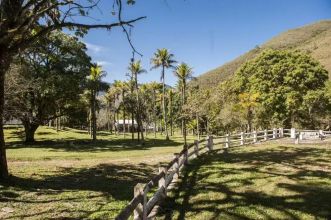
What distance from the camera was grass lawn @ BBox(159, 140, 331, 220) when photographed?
9.56m

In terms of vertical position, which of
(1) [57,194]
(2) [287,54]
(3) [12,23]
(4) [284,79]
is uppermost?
(2) [287,54]

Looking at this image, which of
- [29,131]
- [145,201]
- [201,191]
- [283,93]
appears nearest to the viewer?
[145,201]

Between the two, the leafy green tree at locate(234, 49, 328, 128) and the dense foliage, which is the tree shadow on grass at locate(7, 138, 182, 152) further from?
the leafy green tree at locate(234, 49, 328, 128)

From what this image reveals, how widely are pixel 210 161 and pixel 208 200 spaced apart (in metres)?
8.89

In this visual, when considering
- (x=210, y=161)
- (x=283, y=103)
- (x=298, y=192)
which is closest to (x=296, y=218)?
(x=298, y=192)

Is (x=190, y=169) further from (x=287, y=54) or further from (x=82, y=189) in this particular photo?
(x=287, y=54)

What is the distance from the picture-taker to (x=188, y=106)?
5766cm

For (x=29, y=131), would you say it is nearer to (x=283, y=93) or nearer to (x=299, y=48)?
(x=283, y=93)

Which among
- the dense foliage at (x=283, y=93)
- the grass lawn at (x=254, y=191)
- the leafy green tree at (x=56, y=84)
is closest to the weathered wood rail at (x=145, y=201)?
the grass lawn at (x=254, y=191)

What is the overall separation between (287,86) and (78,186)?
42214mm

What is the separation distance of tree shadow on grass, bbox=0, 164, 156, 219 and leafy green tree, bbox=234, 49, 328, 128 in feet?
114

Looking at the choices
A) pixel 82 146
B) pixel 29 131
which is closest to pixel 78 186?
pixel 82 146

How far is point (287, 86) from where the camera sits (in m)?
51.1

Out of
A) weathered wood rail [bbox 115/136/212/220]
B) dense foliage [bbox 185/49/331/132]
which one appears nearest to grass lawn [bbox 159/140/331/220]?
weathered wood rail [bbox 115/136/212/220]
